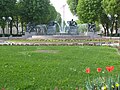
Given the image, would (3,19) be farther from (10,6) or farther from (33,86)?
(33,86)

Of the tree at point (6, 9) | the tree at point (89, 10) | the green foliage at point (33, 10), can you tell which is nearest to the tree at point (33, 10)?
the green foliage at point (33, 10)

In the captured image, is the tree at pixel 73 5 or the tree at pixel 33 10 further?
the tree at pixel 73 5

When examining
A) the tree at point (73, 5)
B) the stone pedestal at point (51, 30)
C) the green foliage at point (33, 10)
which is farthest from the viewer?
the tree at point (73, 5)

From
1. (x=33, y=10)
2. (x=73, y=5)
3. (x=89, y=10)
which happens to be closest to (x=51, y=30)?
(x=89, y=10)

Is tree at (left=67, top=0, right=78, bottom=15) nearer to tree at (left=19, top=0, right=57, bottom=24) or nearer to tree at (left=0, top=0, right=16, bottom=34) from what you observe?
tree at (left=19, top=0, right=57, bottom=24)

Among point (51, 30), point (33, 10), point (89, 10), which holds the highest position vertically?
point (33, 10)

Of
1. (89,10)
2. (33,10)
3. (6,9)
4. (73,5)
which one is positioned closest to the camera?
(6,9)

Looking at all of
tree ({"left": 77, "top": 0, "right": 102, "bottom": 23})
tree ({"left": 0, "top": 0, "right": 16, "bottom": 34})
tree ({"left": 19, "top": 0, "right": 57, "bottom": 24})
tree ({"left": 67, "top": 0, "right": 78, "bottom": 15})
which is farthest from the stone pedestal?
tree ({"left": 67, "top": 0, "right": 78, "bottom": 15})

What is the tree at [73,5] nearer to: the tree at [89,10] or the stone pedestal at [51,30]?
the tree at [89,10]

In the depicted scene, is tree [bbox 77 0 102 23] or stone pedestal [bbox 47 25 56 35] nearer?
stone pedestal [bbox 47 25 56 35]

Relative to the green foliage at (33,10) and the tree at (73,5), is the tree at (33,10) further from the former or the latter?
the tree at (73,5)

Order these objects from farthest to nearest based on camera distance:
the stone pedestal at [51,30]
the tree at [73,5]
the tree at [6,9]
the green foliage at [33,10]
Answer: the tree at [73,5] < the green foliage at [33,10] < the tree at [6,9] < the stone pedestal at [51,30]

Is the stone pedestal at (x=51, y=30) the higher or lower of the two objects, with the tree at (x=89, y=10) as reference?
lower

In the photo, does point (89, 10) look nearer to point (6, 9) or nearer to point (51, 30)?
point (51, 30)
